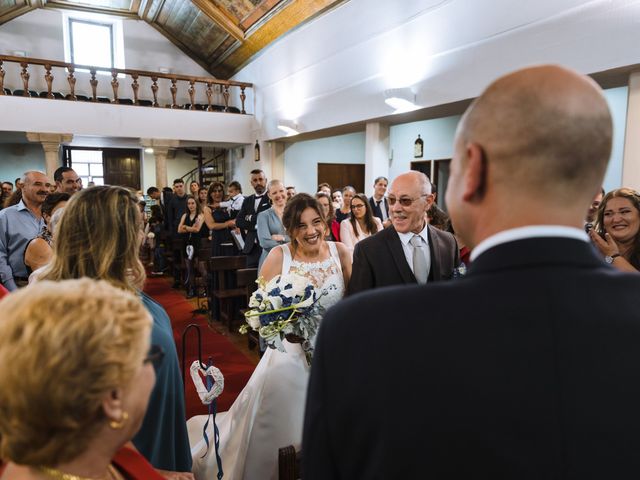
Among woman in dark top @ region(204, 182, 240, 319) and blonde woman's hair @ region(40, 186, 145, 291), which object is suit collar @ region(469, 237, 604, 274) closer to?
blonde woman's hair @ region(40, 186, 145, 291)

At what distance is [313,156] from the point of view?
12211 millimetres

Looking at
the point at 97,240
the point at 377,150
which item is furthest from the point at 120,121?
the point at 97,240

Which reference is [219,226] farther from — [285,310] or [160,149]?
[160,149]

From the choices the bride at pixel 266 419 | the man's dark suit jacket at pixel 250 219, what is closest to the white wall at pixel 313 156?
the man's dark suit jacket at pixel 250 219

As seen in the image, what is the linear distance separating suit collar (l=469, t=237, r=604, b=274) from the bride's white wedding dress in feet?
5.10

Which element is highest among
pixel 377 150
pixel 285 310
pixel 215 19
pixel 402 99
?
pixel 215 19

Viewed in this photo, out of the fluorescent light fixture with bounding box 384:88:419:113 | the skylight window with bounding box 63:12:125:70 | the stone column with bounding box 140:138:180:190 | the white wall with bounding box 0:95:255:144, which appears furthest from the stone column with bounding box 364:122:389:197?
the skylight window with bounding box 63:12:125:70

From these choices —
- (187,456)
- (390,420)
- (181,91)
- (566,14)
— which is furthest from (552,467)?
(181,91)

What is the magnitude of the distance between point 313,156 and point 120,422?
38.3ft

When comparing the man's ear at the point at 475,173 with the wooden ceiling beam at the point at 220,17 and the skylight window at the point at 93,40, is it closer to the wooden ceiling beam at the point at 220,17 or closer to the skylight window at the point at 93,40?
the wooden ceiling beam at the point at 220,17

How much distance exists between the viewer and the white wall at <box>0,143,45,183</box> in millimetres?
13277

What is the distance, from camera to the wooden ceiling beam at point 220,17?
35.2 feet

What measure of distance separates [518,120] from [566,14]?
16.6ft

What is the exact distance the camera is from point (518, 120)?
0.68 m
